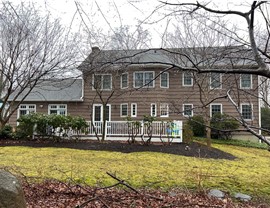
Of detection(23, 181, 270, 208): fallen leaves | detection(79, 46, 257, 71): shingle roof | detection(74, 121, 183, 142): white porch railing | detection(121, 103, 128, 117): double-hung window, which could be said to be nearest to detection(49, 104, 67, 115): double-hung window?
detection(121, 103, 128, 117): double-hung window

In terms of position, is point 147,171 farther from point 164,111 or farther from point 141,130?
point 141,130

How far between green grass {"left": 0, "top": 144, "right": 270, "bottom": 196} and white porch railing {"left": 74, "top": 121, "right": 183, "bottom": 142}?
3.73 meters

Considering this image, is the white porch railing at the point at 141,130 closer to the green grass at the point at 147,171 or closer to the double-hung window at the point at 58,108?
the green grass at the point at 147,171

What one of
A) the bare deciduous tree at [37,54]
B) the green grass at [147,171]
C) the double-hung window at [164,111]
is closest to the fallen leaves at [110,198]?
the green grass at [147,171]

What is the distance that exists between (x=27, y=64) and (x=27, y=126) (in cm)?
356

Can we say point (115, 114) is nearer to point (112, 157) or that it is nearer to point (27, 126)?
point (27, 126)

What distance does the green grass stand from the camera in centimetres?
651

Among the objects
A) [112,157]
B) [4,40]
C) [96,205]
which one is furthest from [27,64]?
[96,205]

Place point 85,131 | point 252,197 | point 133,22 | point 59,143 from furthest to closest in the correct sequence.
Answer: point 85,131 < point 59,143 < point 252,197 < point 133,22

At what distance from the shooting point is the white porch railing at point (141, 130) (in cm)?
1438

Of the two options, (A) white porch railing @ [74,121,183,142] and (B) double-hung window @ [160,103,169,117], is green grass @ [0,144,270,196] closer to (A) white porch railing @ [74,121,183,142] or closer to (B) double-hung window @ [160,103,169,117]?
(B) double-hung window @ [160,103,169,117]

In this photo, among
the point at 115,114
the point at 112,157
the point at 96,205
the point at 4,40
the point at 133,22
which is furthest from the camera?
the point at 115,114

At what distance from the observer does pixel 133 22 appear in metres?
3.47

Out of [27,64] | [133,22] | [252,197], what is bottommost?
[252,197]
